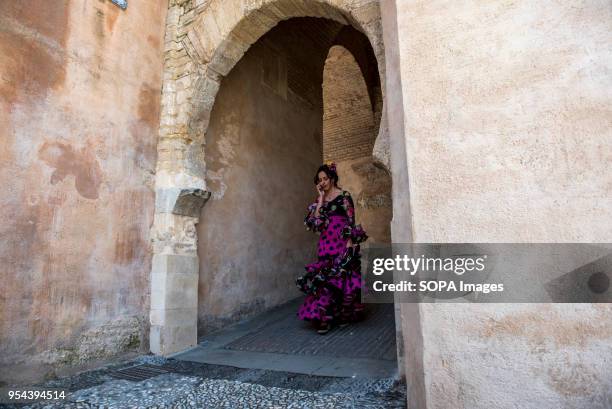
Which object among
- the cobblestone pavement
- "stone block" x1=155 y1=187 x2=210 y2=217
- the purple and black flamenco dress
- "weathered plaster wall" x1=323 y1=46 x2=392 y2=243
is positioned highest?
"weathered plaster wall" x1=323 y1=46 x2=392 y2=243

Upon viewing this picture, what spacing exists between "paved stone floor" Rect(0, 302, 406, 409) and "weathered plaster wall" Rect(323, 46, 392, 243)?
480 centimetres

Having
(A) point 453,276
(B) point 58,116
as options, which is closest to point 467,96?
(A) point 453,276

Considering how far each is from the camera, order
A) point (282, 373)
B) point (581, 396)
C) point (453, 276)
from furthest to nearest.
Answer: point (282, 373) < point (453, 276) < point (581, 396)

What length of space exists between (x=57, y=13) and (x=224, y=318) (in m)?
3.40

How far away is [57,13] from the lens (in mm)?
3424

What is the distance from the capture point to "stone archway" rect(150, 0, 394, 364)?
3934 mm

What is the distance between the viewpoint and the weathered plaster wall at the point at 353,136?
8.90 meters

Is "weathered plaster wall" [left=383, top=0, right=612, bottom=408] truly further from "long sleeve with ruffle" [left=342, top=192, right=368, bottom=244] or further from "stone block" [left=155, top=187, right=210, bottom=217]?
"stone block" [left=155, top=187, right=210, bottom=217]

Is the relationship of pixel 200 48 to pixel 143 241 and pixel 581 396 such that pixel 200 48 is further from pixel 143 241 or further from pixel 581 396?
pixel 581 396

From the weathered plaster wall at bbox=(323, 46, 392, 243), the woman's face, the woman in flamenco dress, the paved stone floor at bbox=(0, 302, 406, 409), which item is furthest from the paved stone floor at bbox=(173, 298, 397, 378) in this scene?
the weathered plaster wall at bbox=(323, 46, 392, 243)

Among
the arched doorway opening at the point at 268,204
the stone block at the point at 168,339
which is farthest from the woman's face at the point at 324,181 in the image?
the stone block at the point at 168,339

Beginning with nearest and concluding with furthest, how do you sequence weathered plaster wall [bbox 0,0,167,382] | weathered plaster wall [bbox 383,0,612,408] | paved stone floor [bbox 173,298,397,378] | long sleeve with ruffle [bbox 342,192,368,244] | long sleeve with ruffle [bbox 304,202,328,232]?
weathered plaster wall [bbox 383,0,612,408], weathered plaster wall [bbox 0,0,167,382], paved stone floor [bbox 173,298,397,378], long sleeve with ruffle [bbox 342,192,368,244], long sleeve with ruffle [bbox 304,202,328,232]

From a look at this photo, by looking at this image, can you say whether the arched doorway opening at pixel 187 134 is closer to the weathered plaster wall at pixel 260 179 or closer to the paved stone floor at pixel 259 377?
the weathered plaster wall at pixel 260 179

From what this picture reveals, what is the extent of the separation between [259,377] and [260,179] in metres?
3.00
